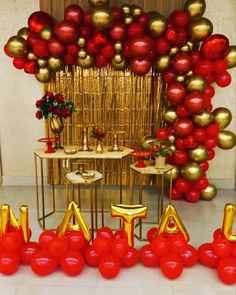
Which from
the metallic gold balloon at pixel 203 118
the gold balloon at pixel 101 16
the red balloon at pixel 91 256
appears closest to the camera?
the red balloon at pixel 91 256

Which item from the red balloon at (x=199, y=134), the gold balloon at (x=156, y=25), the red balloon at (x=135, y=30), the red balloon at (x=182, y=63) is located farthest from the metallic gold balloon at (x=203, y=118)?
the red balloon at (x=135, y=30)

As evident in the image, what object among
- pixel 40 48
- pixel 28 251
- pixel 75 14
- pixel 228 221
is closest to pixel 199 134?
pixel 228 221

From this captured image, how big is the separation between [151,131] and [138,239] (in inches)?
67.6

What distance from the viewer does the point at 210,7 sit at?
4254mm

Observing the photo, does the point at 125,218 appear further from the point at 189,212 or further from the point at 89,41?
the point at 89,41

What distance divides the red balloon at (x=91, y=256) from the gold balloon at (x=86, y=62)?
2.18 m

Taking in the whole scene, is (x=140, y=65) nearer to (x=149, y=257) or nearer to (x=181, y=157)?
(x=181, y=157)

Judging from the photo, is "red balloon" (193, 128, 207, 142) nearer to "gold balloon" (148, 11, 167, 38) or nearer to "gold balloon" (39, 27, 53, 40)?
"gold balloon" (148, 11, 167, 38)

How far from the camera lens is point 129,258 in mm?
2688

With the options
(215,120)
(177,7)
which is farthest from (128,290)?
(177,7)

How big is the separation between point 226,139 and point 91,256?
227 cm

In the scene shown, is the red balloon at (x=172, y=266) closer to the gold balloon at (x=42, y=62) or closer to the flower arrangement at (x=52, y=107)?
the flower arrangement at (x=52, y=107)

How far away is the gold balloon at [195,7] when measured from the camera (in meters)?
3.85

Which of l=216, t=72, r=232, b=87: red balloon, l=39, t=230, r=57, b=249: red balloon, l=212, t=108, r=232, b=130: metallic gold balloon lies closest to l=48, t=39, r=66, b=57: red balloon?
l=216, t=72, r=232, b=87: red balloon
